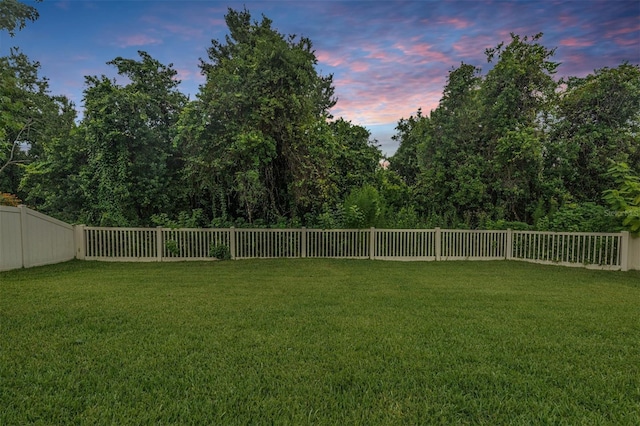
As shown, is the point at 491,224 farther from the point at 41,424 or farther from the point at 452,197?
the point at 41,424

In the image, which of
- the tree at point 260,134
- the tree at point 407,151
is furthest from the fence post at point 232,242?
the tree at point 407,151

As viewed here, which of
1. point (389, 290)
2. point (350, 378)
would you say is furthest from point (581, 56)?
point (350, 378)

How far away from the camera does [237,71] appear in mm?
8992

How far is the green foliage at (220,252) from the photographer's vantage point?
868cm

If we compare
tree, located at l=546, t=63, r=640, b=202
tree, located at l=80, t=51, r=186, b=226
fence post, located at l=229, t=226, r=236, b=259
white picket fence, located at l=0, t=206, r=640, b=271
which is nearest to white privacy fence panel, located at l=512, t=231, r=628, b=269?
white picket fence, located at l=0, t=206, r=640, b=271

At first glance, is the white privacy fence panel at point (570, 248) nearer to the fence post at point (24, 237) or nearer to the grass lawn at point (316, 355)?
the grass lawn at point (316, 355)

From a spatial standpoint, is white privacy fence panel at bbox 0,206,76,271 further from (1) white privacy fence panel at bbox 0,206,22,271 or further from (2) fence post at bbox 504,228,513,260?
(2) fence post at bbox 504,228,513,260

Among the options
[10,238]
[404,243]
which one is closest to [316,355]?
[404,243]

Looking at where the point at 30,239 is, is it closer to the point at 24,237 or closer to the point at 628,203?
the point at 24,237

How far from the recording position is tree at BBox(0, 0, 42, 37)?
14.5 ft

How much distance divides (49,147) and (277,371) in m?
10.4

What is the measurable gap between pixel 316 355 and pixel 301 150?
7370 mm

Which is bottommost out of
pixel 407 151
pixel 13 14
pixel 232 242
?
pixel 232 242

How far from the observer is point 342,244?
29.9 feet
